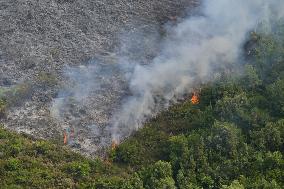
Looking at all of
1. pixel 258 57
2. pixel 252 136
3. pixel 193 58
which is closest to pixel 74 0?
pixel 193 58

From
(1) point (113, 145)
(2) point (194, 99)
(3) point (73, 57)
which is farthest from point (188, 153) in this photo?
(3) point (73, 57)

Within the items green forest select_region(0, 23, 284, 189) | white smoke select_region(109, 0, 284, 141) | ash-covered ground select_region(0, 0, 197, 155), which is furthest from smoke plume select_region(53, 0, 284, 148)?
green forest select_region(0, 23, 284, 189)

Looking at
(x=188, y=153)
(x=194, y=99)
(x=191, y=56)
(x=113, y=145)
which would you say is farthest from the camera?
(x=191, y=56)

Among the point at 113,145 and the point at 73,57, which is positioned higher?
the point at 73,57

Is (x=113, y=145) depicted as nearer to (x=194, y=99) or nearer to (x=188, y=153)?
(x=188, y=153)

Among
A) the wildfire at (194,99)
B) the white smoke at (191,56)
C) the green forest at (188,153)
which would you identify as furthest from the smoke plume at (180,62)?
the green forest at (188,153)

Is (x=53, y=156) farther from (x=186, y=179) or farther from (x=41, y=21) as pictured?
(x=41, y=21)

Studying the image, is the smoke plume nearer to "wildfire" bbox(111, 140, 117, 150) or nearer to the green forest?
"wildfire" bbox(111, 140, 117, 150)
